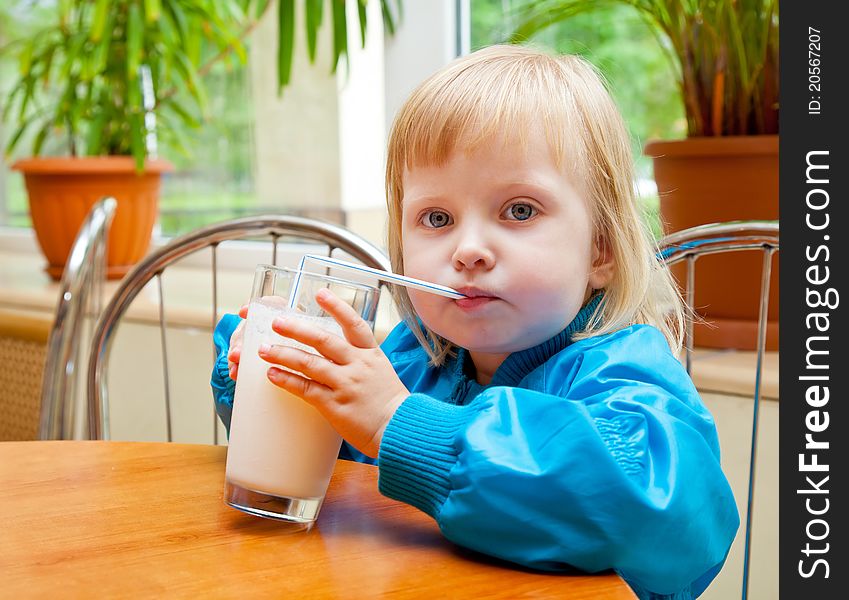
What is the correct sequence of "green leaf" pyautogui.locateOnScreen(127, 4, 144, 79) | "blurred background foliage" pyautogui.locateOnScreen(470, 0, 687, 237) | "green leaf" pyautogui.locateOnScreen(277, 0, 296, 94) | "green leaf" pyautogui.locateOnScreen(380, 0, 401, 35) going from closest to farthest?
"blurred background foliage" pyautogui.locateOnScreen(470, 0, 687, 237), "green leaf" pyautogui.locateOnScreen(277, 0, 296, 94), "green leaf" pyautogui.locateOnScreen(380, 0, 401, 35), "green leaf" pyautogui.locateOnScreen(127, 4, 144, 79)

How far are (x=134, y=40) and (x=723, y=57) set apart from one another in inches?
55.0

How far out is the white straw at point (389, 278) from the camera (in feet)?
2.15

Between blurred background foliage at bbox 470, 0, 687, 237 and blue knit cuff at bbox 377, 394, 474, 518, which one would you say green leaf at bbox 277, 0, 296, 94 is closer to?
blurred background foliage at bbox 470, 0, 687, 237

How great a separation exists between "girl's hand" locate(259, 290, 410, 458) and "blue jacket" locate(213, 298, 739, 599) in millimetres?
16

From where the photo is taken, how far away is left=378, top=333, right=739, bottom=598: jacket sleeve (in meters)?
0.62

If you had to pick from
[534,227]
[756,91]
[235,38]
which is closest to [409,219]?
[534,227]

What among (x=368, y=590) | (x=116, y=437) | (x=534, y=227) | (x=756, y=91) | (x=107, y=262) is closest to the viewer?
(x=368, y=590)

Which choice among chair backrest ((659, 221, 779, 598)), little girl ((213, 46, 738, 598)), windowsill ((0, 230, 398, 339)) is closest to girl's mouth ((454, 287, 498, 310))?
little girl ((213, 46, 738, 598))

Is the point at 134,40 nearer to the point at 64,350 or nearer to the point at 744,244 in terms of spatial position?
the point at 64,350

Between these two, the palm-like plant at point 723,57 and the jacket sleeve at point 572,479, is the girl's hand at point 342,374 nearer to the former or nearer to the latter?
the jacket sleeve at point 572,479
